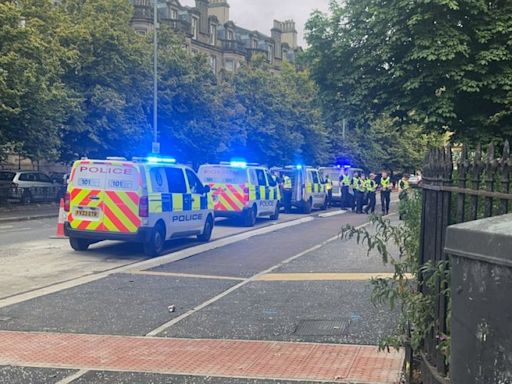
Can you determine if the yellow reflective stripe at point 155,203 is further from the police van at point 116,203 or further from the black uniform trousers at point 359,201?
the black uniform trousers at point 359,201

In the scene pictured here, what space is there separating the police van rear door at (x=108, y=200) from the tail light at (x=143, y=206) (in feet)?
0.19

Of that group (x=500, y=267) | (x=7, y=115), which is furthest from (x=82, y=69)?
(x=500, y=267)

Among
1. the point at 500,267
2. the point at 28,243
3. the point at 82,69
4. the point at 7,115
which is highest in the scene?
the point at 82,69

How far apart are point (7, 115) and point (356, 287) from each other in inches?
648

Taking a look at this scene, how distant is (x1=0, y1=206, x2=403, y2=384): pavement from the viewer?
532cm

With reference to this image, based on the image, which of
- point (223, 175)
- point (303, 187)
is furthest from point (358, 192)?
point (223, 175)

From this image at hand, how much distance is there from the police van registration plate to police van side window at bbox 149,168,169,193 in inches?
45.8

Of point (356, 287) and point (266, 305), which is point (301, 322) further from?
point (356, 287)

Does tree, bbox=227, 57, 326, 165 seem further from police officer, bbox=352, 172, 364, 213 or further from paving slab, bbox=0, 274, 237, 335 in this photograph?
paving slab, bbox=0, 274, 237, 335

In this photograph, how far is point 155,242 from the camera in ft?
41.1

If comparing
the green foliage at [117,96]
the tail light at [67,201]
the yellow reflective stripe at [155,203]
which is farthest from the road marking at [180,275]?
the green foliage at [117,96]

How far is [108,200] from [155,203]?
3.04 feet

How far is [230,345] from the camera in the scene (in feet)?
20.1

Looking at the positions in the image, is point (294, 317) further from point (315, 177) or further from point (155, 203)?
point (315, 177)
